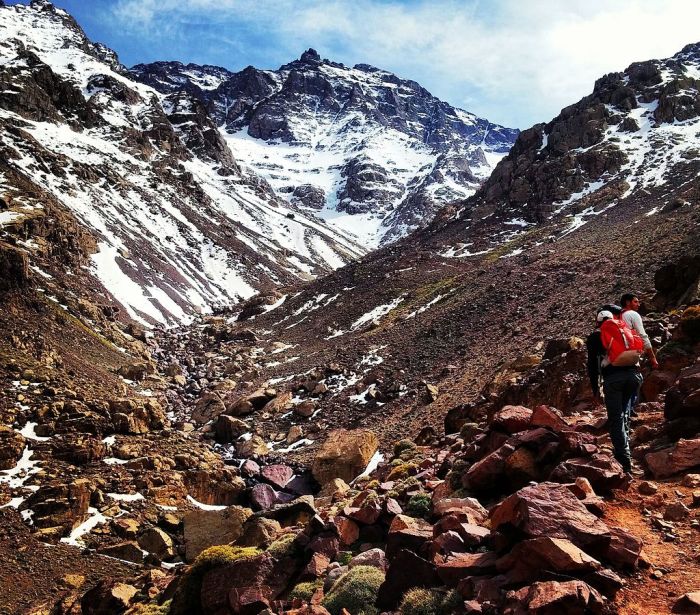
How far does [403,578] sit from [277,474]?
1497cm

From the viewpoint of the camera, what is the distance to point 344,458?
61.0 ft

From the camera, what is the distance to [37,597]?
40.4 ft

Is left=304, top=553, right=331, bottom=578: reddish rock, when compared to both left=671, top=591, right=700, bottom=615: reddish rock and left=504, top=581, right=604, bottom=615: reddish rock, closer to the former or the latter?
left=504, top=581, right=604, bottom=615: reddish rock

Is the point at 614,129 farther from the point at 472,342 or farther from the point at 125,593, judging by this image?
the point at 125,593

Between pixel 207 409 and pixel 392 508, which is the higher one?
pixel 392 508

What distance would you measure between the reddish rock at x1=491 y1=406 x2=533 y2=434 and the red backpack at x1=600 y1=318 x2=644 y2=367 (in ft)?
6.66

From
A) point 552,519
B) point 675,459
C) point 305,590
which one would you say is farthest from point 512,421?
point 305,590

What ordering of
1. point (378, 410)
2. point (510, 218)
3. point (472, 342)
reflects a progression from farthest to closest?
point (510, 218) → point (472, 342) → point (378, 410)

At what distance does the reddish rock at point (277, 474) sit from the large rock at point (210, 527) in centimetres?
472

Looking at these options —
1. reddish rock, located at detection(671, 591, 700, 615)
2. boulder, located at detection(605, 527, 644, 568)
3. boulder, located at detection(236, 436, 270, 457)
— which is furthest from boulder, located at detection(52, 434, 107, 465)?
reddish rock, located at detection(671, 591, 700, 615)

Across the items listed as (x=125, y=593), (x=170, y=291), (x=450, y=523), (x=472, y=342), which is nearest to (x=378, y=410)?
(x=472, y=342)

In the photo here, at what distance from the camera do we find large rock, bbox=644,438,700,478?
6546 millimetres

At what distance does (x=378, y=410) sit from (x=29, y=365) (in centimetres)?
1711

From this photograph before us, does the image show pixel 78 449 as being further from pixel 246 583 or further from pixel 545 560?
pixel 545 560
